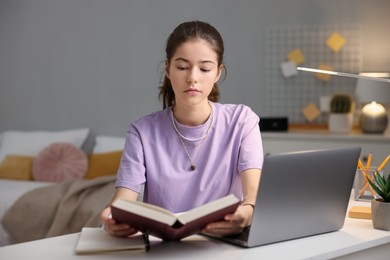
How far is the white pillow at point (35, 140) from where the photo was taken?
194 inches

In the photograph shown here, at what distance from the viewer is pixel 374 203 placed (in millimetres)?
1798

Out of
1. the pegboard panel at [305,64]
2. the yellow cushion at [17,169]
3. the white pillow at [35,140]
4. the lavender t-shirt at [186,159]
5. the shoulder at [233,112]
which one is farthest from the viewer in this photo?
the white pillow at [35,140]

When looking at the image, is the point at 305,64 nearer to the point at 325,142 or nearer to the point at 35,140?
the point at 325,142

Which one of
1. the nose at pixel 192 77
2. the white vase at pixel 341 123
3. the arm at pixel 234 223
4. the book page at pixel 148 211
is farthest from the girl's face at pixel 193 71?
the white vase at pixel 341 123

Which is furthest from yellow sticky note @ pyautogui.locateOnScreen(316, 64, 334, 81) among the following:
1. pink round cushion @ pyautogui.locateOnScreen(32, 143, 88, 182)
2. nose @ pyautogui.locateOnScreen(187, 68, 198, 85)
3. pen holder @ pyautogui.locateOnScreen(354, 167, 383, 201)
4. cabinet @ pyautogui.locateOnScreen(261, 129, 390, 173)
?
nose @ pyautogui.locateOnScreen(187, 68, 198, 85)

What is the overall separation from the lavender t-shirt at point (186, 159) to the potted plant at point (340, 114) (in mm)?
2340

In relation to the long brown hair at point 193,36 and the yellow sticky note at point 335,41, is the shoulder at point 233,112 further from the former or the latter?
the yellow sticky note at point 335,41

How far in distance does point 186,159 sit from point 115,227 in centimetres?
39

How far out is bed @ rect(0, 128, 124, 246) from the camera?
387 cm


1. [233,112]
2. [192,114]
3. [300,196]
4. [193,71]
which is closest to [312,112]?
[233,112]

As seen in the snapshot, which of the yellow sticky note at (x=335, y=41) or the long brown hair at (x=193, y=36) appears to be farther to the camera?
the yellow sticky note at (x=335, y=41)

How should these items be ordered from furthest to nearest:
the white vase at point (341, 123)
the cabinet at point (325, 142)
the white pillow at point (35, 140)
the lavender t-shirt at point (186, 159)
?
the white pillow at point (35, 140) < the white vase at point (341, 123) < the cabinet at point (325, 142) < the lavender t-shirt at point (186, 159)

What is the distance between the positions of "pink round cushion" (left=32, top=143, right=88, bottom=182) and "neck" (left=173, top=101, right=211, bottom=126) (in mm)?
2792

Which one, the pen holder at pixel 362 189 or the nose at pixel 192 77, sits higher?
the nose at pixel 192 77
